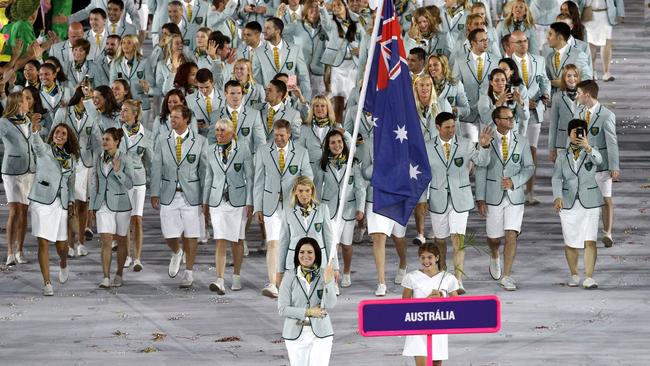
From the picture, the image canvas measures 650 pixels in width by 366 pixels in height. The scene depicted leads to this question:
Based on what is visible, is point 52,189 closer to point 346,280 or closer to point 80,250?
point 80,250

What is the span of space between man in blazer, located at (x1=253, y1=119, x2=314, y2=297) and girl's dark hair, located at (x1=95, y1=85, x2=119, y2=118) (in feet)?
6.92

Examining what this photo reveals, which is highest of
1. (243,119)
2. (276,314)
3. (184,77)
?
(184,77)

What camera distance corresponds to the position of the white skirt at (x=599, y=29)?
91.2 feet

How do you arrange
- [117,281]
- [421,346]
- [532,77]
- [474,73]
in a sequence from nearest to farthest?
[421,346], [117,281], [532,77], [474,73]

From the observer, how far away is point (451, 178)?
20594 mm

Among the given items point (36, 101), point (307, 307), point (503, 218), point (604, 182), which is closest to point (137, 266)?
point (36, 101)

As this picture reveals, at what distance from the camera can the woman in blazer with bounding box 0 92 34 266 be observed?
21.7m

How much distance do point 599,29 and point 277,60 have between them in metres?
6.13

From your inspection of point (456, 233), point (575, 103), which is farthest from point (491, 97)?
point (456, 233)

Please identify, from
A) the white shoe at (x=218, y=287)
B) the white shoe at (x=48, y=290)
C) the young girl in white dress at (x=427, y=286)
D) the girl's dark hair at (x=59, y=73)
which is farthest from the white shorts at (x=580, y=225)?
the girl's dark hair at (x=59, y=73)

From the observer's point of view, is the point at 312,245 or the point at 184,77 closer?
the point at 312,245

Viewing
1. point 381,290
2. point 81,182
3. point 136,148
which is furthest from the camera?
point 81,182

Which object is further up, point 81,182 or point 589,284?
point 81,182

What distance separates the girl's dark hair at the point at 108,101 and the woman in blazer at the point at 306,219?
3611 millimetres
